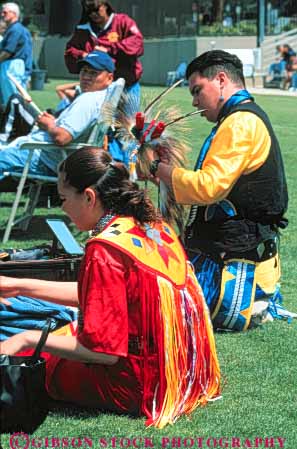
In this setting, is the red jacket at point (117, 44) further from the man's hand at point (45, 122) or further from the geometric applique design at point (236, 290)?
the geometric applique design at point (236, 290)

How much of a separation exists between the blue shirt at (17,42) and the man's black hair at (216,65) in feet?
26.7

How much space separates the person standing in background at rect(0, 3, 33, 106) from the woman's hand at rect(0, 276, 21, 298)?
951 cm

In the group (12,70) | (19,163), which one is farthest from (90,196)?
(12,70)

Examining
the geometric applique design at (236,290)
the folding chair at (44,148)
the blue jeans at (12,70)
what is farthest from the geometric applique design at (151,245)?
the blue jeans at (12,70)

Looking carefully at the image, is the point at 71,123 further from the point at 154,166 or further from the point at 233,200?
the point at 233,200

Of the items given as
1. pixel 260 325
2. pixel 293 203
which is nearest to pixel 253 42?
pixel 293 203

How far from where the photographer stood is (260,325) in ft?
15.6

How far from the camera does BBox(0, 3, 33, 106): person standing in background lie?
1248 centimetres

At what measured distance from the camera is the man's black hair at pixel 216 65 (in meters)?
4.45

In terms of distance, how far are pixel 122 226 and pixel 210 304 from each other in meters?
1.31

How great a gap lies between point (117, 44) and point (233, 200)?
389 centimetres

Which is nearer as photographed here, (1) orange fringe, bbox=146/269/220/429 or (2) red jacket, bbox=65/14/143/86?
(1) orange fringe, bbox=146/269/220/429

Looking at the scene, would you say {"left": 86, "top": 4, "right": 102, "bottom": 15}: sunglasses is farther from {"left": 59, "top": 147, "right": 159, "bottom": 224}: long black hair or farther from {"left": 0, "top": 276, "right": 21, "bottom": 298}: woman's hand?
{"left": 0, "top": 276, "right": 21, "bottom": 298}: woman's hand

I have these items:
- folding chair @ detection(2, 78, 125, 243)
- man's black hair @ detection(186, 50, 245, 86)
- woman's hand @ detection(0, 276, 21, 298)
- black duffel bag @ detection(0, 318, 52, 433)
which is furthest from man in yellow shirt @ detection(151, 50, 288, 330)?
folding chair @ detection(2, 78, 125, 243)
